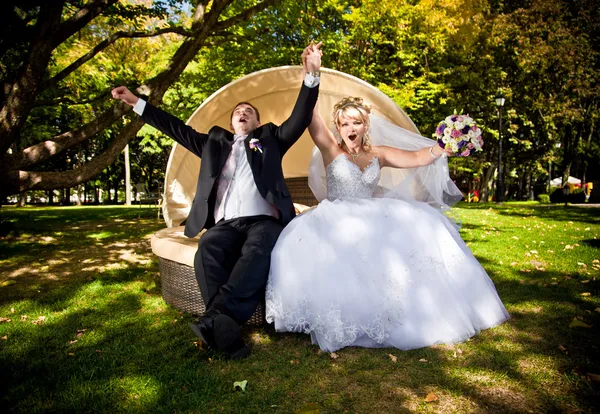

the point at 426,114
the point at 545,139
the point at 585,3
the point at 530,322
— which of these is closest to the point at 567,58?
the point at 585,3

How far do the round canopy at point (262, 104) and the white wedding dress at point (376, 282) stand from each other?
184cm

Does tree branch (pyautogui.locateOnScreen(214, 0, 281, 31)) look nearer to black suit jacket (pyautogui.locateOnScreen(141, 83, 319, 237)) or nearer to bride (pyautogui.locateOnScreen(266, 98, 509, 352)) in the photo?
black suit jacket (pyautogui.locateOnScreen(141, 83, 319, 237))

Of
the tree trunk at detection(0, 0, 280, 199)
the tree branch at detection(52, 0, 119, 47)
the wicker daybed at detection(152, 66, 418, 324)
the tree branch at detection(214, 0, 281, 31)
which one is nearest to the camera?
the wicker daybed at detection(152, 66, 418, 324)

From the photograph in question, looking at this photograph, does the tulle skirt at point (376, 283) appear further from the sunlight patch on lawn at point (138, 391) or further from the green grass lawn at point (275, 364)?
the sunlight patch on lawn at point (138, 391)

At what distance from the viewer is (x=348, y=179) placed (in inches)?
149

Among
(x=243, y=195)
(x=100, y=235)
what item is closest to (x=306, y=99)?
(x=243, y=195)

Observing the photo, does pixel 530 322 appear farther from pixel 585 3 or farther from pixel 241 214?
pixel 585 3

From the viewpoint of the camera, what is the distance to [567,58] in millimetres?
14359

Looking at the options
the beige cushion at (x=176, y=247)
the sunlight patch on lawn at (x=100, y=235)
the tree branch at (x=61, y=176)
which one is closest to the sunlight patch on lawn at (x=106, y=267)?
the tree branch at (x=61, y=176)

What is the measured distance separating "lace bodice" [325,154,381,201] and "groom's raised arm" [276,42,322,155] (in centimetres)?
51

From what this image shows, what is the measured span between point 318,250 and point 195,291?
1.27 metres

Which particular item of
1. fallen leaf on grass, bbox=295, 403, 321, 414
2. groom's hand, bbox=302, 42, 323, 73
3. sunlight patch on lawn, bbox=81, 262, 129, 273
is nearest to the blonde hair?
groom's hand, bbox=302, 42, 323, 73

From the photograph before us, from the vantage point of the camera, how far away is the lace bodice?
12.4ft

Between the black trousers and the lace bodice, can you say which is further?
the lace bodice
